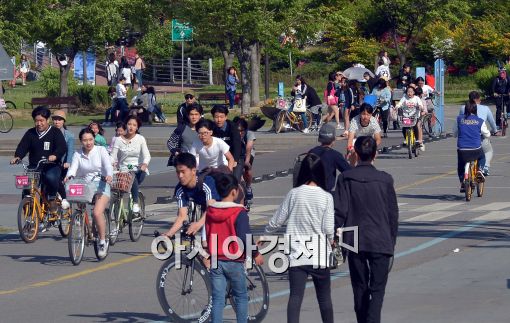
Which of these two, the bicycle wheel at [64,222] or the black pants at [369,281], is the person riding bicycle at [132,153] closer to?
the bicycle wheel at [64,222]

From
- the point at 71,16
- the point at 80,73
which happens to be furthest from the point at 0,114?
the point at 80,73

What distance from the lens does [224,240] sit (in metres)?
9.38

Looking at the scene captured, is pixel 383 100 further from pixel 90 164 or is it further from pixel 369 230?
pixel 369 230

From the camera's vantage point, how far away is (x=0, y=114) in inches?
1515

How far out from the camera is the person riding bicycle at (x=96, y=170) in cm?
1469

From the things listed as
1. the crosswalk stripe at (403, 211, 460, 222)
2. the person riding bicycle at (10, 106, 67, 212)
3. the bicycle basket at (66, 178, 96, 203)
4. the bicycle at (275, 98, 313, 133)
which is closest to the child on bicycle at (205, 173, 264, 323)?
the bicycle basket at (66, 178, 96, 203)

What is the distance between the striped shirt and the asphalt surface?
176cm

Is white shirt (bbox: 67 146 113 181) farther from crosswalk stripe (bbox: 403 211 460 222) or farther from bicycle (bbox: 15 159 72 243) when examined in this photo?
crosswalk stripe (bbox: 403 211 460 222)

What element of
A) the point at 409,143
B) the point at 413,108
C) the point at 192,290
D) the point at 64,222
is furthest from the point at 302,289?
the point at 413,108

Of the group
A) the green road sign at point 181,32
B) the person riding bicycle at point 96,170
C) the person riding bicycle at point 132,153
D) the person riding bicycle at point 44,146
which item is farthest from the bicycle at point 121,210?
the green road sign at point 181,32

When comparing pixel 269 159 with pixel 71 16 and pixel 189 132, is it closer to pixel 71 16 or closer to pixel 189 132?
pixel 189 132

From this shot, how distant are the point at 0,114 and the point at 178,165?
28678 mm

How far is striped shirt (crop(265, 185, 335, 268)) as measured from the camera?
923 cm

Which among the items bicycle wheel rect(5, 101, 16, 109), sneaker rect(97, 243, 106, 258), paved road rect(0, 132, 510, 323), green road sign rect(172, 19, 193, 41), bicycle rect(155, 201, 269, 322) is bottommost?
paved road rect(0, 132, 510, 323)
